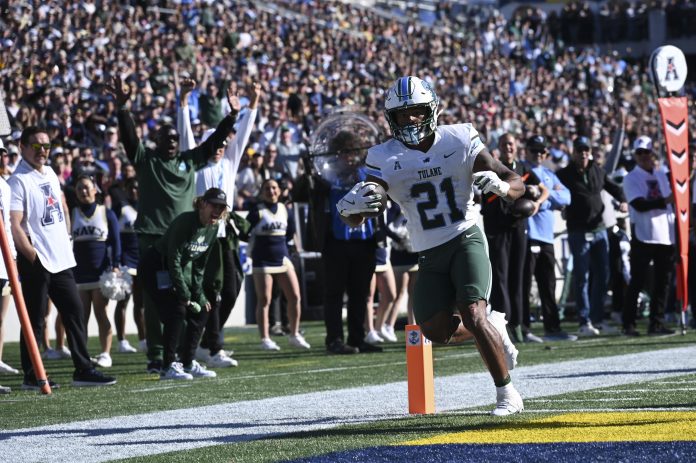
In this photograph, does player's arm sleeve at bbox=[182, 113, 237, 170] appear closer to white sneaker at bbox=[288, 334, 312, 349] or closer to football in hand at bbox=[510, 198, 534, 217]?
white sneaker at bbox=[288, 334, 312, 349]

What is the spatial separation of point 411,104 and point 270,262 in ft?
22.4

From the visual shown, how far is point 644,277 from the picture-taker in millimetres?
13617

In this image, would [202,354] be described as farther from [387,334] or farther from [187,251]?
[387,334]

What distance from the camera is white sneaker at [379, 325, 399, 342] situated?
46.2 ft

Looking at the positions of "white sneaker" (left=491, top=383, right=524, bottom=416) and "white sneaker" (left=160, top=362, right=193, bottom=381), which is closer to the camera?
"white sneaker" (left=491, top=383, right=524, bottom=416)

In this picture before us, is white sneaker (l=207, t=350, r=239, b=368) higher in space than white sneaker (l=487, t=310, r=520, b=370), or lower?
lower

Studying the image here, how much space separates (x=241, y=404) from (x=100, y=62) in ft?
52.0

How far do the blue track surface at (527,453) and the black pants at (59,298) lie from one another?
442 cm

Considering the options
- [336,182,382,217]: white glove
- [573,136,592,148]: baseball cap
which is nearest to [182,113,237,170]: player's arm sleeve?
[336,182,382,217]: white glove

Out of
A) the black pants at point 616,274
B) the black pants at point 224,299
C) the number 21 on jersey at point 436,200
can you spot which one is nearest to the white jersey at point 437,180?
the number 21 on jersey at point 436,200

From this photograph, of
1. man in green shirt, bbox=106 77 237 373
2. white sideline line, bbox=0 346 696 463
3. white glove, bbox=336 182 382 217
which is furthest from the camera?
man in green shirt, bbox=106 77 237 373

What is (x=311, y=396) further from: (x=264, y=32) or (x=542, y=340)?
(x=264, y=32)

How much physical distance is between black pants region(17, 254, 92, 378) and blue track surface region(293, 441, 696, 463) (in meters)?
4.42

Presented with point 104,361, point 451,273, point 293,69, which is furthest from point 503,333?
point 293,69
